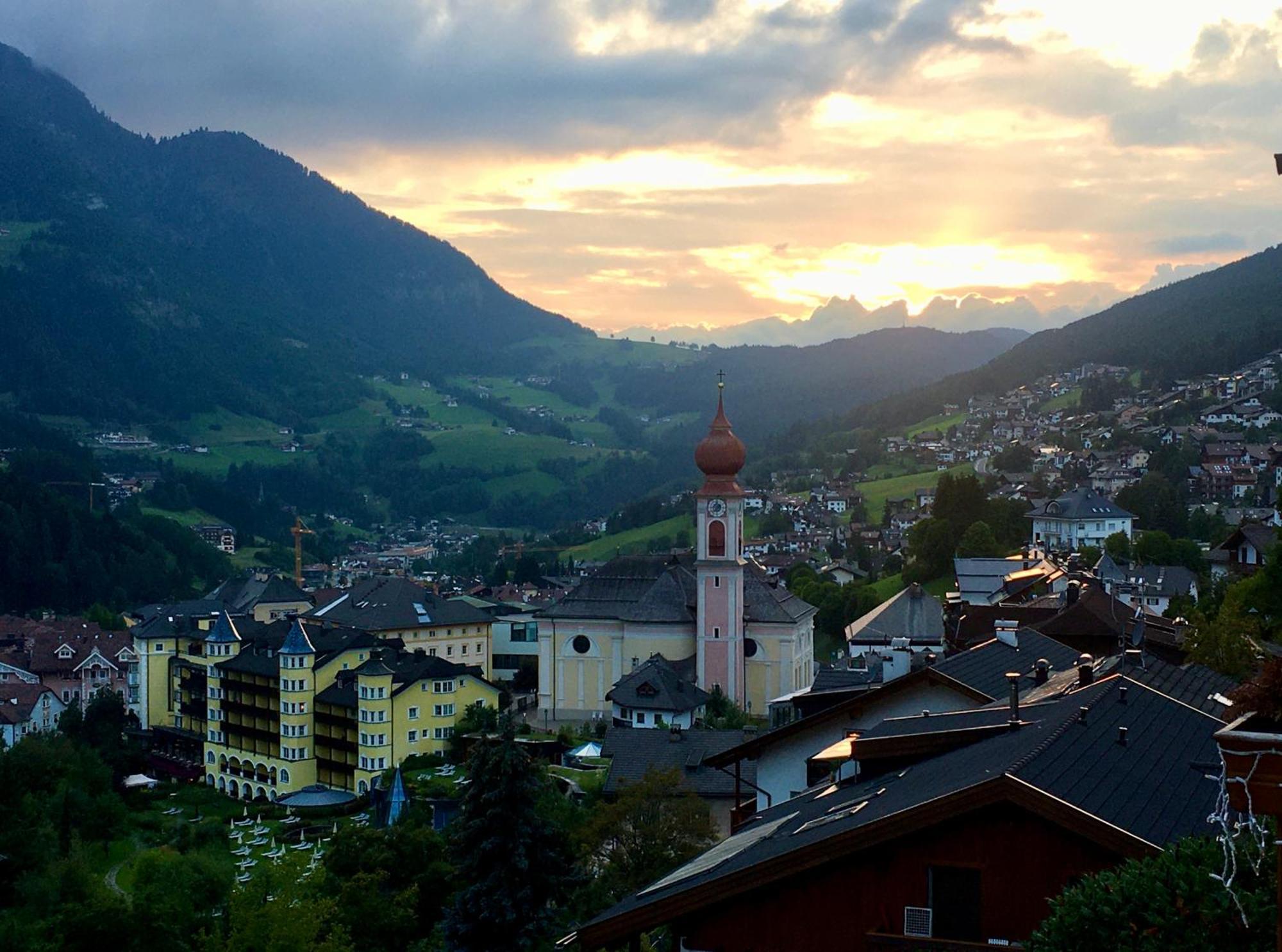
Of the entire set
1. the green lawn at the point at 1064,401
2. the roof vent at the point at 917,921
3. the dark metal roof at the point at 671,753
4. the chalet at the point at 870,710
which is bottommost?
the dark metal roof at the point at 671,753

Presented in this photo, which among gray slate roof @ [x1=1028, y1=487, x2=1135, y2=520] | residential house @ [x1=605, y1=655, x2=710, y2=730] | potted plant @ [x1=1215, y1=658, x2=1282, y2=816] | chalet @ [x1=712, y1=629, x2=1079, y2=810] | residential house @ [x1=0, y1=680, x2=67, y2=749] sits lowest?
residential house @ [x1=0, y1=680, x2=67, y2=749]

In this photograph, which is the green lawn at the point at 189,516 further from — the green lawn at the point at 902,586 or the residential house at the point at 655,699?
the residential house at the point at 655,699

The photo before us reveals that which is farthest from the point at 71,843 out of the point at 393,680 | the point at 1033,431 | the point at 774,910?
the point at 1033,431

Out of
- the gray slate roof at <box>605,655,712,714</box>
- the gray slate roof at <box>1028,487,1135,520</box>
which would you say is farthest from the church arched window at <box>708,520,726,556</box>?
the gray slate roof at <box>1028,487,1135,520</box>

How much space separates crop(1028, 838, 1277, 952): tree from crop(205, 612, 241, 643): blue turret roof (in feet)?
225

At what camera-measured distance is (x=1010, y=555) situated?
70.2 metres

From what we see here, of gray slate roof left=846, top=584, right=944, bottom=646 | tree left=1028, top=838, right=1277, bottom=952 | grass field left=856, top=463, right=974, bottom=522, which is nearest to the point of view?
tree left=1028, top=838, right=1277, bottom=952

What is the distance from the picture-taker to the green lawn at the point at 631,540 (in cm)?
13338

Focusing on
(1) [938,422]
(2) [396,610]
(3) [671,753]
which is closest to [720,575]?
(2) [396,610]

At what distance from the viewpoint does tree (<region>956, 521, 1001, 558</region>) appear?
230ft

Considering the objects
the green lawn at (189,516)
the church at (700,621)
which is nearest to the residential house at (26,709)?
the church at (700,621)

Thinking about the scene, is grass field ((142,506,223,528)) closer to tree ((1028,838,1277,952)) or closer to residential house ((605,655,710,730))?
residential house ((605,655,710,730))

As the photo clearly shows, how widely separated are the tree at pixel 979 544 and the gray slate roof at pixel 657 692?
19.0m

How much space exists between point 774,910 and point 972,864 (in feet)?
3.88
